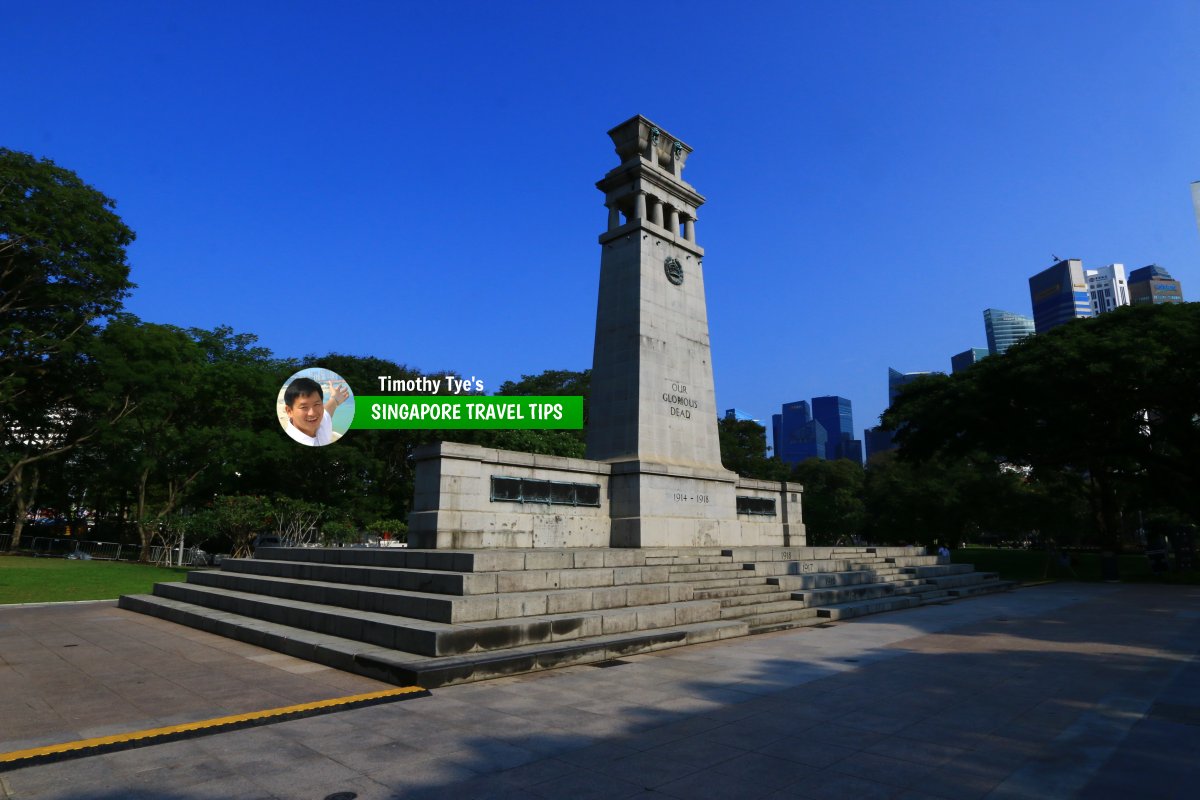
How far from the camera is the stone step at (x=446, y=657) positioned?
→ 8188 millimetres

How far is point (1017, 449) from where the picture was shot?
97.2 ft

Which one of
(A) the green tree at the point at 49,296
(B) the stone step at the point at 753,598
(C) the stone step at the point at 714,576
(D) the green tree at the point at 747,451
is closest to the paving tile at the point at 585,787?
(B) the stone step at the point at 753,598

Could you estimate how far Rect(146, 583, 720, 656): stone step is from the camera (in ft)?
29.6

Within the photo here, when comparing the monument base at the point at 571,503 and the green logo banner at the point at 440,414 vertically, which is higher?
the green logo banner at the point at 440,414

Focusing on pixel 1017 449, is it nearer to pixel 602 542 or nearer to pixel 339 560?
pixel 602 542

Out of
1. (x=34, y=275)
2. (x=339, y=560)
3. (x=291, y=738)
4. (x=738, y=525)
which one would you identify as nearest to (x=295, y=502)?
(x=34, y=275)

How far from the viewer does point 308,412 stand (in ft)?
129

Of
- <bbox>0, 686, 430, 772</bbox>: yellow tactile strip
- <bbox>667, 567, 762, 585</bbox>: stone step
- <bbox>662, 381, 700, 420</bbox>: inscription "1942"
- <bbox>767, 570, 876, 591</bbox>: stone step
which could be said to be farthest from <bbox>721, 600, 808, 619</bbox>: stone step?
<bbox>0, 686, 430, 772</bbox>: yellow tactile strip

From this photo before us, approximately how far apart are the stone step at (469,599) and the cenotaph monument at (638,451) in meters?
2.63

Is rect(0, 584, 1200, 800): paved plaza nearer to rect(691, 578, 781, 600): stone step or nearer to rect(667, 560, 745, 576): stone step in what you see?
rect(691, 578, 781, 600): stone step

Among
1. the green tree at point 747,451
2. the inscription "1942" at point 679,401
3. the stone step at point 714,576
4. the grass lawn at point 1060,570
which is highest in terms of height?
the green tree at point 747,451

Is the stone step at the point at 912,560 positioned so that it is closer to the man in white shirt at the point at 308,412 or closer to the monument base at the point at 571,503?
the monument base at the point at 571,503

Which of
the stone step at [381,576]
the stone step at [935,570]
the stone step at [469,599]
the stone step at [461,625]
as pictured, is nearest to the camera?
the stone step at [461,625]

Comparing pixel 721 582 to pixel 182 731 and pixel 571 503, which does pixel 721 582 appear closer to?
pixel 571 503
